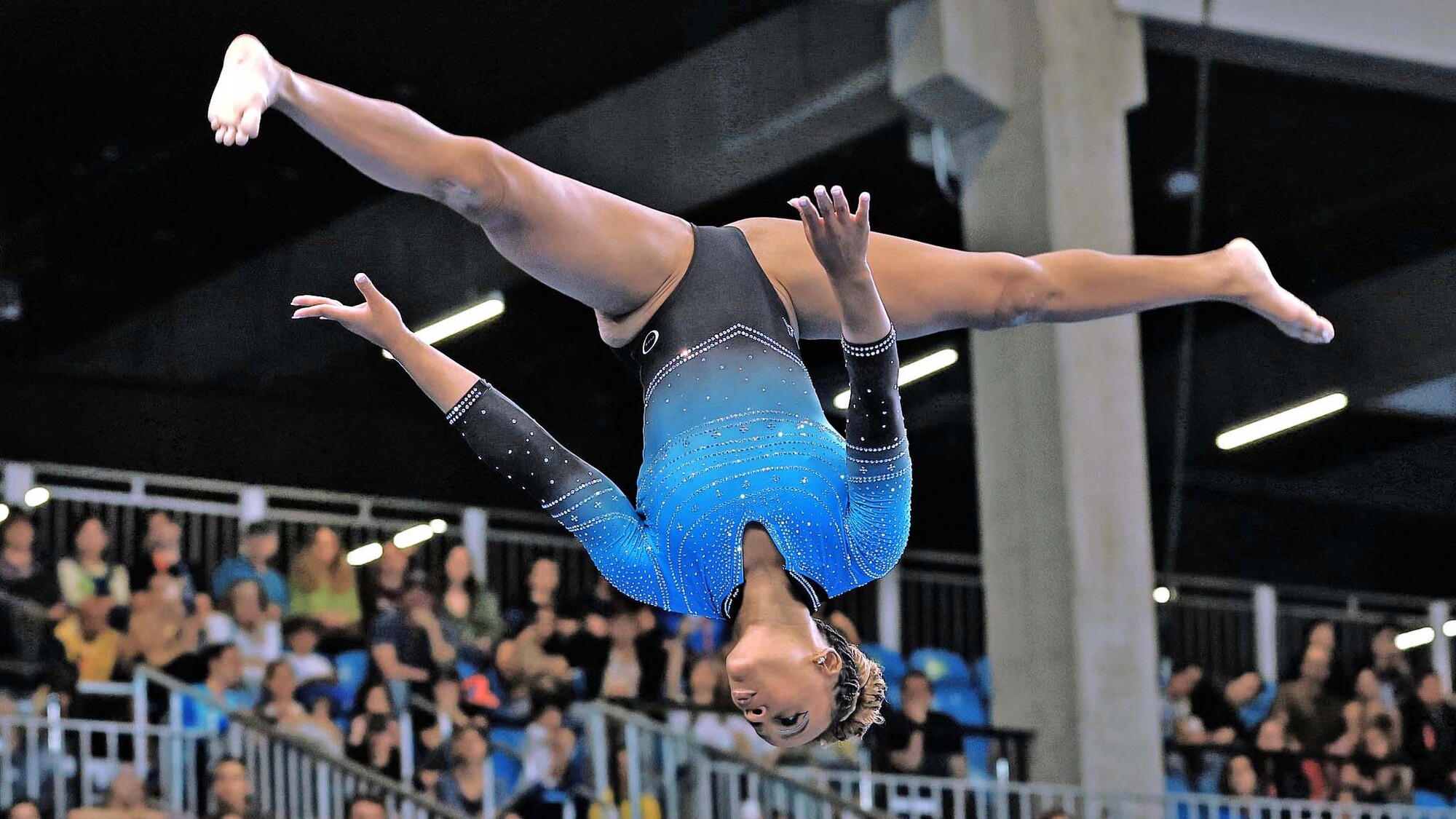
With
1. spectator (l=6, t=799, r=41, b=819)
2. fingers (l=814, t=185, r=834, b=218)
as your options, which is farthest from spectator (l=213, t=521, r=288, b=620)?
fingers (l=814, t=185, r=834, b=218)

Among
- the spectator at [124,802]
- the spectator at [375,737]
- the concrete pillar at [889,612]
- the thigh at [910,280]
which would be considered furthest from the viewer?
the concrete pillar at [889,612]

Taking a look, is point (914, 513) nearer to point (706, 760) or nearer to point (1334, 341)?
point (1334, 341)

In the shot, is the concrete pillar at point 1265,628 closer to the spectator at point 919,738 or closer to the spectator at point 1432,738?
the spectator at point 1432,738

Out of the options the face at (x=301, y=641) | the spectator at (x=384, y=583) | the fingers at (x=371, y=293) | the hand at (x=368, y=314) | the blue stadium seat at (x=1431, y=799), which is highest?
the spectator at (x=384, y=583)

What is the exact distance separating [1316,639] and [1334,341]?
3.47 m

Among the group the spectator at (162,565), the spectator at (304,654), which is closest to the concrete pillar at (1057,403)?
the spectator at (304,654)

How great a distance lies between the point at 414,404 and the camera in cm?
1431

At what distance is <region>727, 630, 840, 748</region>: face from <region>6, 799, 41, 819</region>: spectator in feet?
11.4

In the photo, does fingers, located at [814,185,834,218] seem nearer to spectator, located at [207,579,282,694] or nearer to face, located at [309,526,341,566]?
spectator, located at [207,579,282,694]

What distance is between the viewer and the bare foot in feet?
14.6

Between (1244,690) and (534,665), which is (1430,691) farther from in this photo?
(534,665)

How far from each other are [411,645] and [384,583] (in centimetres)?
44

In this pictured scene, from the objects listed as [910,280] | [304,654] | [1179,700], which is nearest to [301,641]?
[304,654]

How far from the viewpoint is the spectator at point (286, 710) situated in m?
7.48
